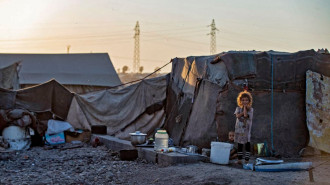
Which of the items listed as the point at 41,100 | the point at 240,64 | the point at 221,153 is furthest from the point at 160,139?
the point at 41,100

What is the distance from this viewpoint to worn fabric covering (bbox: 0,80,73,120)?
12.1 meters

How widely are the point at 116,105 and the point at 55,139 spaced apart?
2261 millimetres

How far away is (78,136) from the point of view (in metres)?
13.0

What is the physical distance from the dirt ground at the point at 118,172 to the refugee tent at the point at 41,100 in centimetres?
242

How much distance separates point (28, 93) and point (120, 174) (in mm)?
6515

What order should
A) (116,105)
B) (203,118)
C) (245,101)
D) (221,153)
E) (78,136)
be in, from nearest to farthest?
1. (245,101)
2. (221,153)
3. (203,118)
4. (78,136)
5. (116,105)

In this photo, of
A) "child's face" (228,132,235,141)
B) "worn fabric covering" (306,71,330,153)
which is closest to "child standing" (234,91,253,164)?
"child's face" (228,132,235,141)

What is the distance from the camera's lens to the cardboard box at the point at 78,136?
12820 millimetres

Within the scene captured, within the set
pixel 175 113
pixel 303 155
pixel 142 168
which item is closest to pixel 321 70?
pixel 303 155

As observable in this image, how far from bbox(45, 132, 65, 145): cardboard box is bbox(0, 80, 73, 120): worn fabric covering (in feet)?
3.35

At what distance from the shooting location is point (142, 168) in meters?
7.80

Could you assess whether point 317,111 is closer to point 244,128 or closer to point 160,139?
point 244,128

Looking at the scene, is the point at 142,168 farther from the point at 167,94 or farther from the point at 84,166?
Result: the point at 167,94

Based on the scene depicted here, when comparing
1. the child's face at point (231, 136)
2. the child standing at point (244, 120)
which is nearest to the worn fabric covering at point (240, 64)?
the child's face at point (231, 136)
